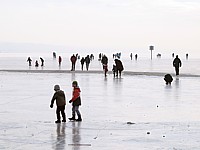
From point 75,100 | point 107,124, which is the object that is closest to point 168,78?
point 75,100

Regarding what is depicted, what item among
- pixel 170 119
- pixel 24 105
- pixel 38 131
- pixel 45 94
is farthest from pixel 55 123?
pixel 45 94

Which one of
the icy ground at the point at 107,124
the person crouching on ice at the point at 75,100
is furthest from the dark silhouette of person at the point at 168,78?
the person crouching on ice at the point at 75,100

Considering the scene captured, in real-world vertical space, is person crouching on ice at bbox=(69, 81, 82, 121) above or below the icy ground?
above

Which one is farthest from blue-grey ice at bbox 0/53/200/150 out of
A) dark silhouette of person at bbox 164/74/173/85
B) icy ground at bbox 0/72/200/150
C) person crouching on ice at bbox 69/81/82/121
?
dark silhouette of person at bbox 164/74/173/85

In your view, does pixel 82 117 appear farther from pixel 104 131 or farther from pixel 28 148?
pixel 28 148

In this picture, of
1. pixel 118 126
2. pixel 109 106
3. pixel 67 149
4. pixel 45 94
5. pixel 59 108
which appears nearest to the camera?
pixel 67 149

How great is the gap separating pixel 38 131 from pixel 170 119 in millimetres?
4113

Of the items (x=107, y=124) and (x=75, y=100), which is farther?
(x=75, y=100)

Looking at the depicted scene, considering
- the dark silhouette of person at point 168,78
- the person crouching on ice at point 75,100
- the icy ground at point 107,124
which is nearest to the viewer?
the icy ground at point 107,124

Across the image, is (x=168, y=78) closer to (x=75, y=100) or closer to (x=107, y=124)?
(x=75, y=100)

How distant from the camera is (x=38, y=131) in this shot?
12.9m

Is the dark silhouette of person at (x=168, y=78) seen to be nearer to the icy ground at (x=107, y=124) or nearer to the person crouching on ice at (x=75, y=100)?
the icy ground at (x=107, y=124)

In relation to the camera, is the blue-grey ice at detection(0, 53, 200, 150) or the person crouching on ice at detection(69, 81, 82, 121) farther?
the person crouching on ice at detection(69, 81, 82, 121)

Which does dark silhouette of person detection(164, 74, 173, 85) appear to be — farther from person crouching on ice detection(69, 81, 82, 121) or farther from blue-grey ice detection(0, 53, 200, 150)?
person crouching on ice detection(69, 81, 82, 121)
